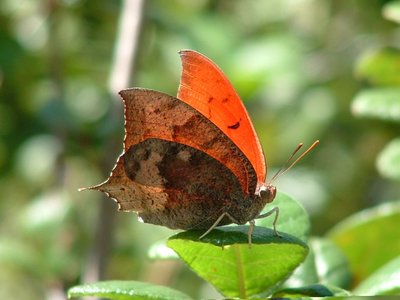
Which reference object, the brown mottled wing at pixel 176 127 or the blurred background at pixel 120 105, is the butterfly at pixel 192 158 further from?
the blurred background at pixel 120 105

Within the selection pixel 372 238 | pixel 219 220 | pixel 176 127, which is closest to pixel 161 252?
pixel 219 220

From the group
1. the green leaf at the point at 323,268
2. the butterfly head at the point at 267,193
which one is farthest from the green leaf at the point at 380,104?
the butterfly head at the point at 267,193

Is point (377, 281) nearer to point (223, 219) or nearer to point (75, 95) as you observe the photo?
point (223, 219)

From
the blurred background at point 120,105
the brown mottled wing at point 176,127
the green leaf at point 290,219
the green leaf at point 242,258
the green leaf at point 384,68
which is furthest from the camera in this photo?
the blurred background at point 120,105

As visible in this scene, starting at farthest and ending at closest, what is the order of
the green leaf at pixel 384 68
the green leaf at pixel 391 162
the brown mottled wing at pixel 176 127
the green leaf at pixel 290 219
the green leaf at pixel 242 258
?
the green leaf at pixel 384 68 → the green leaf at pixel 391 162 → the brown mottled wing at pixel 176 127 → the green leaf at pixel 290 219 → the green leaf at pixel 242 258

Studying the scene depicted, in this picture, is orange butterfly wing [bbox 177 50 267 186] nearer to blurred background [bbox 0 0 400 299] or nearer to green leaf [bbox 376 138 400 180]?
green leaf [bbox 376 138 400 180]

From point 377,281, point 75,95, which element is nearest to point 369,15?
point 75,95
